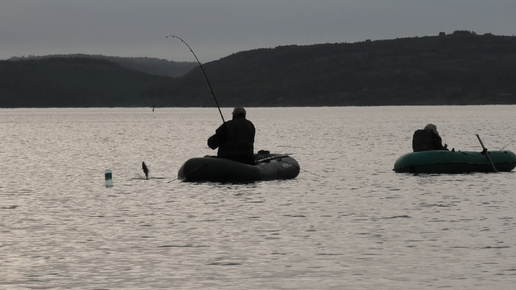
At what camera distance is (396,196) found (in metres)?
28.7

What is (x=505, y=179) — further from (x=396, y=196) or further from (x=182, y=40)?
(x=182, y=40)

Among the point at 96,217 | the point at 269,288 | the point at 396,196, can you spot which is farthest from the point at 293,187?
the point at 269,288

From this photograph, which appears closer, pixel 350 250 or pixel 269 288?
pixel 269 288

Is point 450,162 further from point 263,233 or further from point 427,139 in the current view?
point 263,233

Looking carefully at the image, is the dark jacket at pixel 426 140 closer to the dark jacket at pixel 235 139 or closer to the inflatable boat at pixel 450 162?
the inflatable boat at pixel 450 162

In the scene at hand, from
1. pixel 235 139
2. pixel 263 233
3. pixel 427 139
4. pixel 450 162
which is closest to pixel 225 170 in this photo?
pixel 235 139

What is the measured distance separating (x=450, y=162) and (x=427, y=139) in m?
0.99

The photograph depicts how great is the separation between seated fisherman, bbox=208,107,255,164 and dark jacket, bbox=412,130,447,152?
6.72 m

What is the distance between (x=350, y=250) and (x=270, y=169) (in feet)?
45.4

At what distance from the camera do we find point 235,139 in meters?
30.2

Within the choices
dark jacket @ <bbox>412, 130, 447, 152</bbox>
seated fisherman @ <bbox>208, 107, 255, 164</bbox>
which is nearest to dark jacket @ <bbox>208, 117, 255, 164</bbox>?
seated fisherman @ <bbox>208, 107, 255, 164</bbox>

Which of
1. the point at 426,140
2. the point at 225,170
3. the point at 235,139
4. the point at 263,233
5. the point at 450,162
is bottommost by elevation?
the point at 450,162

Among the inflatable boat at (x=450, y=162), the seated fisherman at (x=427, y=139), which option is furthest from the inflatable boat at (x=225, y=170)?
the seated fisherman at (x=427, y=139)

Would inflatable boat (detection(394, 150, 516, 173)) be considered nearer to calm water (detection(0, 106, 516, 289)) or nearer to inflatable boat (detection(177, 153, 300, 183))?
calm water (detection(0, 106, 516, 289))
